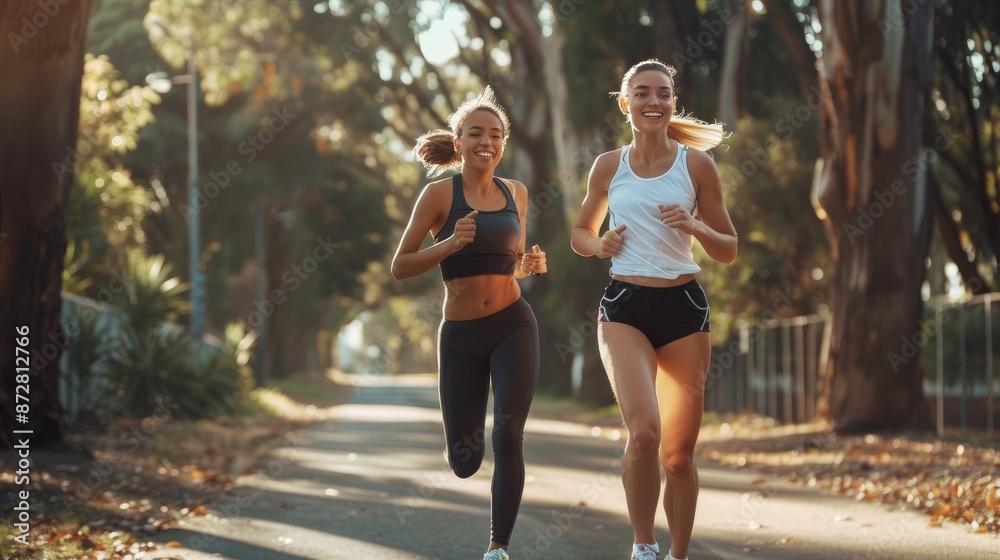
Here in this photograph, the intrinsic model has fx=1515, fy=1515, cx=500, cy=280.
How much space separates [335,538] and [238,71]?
26.9 metres

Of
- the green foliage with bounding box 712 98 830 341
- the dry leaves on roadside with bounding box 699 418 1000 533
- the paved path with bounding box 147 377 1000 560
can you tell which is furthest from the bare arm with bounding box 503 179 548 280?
the green foliage with bounding box 712 98 830 341

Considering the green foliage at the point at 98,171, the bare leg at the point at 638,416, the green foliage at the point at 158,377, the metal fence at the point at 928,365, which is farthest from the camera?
the green foliage at the point at 98,171

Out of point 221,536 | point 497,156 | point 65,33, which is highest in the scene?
point 65,33

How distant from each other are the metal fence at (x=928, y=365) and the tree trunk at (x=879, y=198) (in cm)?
42

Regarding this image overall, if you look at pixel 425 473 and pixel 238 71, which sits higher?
pixel 238 71

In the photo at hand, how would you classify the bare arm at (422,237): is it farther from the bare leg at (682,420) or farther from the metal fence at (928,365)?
the metal fence at (928,365)

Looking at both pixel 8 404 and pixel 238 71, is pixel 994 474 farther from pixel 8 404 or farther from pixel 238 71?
pixel 238 71

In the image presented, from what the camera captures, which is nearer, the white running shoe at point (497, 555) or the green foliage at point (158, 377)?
the white running shoe at point (497, 555)

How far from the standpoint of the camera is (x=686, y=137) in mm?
7000

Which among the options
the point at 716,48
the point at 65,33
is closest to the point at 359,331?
the point at 716,48

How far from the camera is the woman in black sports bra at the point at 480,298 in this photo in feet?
22.7

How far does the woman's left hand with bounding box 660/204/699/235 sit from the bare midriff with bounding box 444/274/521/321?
102cm

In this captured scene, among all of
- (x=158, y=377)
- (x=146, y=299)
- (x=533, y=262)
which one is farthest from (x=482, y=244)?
(x=146, y=299)

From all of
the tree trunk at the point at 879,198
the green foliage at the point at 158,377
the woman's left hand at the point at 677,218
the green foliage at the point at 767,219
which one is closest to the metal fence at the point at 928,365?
the tree trunk at the point at 879,198
